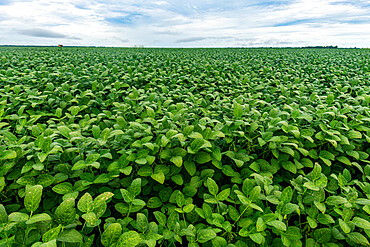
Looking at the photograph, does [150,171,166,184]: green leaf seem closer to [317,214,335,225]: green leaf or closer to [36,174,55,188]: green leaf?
[36,174,55,188]: green leaf

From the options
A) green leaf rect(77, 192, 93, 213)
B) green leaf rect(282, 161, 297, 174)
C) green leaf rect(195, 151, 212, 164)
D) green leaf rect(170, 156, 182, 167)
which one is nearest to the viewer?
green leaf rect(77, 192, 93, 213)

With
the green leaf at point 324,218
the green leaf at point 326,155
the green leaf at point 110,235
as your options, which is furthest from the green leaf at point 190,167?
the green leaf at point 326,155

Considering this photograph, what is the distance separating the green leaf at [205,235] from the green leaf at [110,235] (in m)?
0.53

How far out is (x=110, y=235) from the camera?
1.20 meters

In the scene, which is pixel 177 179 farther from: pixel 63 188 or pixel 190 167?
pixel 63 188

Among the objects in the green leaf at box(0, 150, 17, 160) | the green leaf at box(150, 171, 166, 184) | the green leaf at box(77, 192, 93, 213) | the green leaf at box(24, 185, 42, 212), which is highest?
the green leaf at box(0, 150, 17, 160)

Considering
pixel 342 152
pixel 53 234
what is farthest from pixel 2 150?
pixel 342 152

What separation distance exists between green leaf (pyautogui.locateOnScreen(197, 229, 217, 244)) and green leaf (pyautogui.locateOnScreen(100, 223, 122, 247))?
0.53 m

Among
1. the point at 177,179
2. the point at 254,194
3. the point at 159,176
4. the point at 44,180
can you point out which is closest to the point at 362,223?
the point at 254,194

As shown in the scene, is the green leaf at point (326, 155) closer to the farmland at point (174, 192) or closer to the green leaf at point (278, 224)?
the farmland at point (174, 192)

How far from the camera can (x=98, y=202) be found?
1312 mm

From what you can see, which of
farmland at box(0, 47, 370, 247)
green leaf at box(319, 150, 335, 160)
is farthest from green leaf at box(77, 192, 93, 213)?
green leaf at box(319, 150, 335, 160)

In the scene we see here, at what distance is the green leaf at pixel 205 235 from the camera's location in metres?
1.37

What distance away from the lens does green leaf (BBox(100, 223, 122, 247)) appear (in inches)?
46.9
